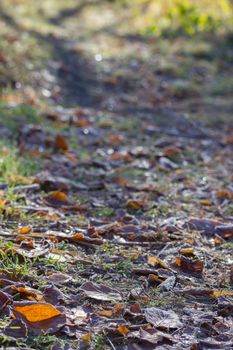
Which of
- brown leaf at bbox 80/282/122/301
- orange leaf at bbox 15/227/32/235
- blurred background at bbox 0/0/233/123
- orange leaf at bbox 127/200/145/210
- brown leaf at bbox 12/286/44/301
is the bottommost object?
blurred background at bbox 0/0/233/123

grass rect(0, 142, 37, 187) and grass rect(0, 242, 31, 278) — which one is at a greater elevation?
grass rect(0, 242, 31, 278)

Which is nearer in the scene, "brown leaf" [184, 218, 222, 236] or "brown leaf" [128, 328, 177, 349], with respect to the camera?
"brown leaf" [128, 328, 177, 349]

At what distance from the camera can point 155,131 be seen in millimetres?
A: 5617

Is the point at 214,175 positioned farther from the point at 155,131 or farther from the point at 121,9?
the point at 121,9

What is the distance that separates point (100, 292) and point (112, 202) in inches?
51.1

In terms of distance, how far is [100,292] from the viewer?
95.4 inches

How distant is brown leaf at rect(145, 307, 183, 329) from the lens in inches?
87.6

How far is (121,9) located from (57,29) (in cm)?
383

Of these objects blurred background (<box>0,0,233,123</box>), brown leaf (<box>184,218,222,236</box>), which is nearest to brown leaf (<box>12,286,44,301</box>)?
brown leaf (<box>184,218,222,236</box>)

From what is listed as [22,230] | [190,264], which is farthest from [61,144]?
[190,264]

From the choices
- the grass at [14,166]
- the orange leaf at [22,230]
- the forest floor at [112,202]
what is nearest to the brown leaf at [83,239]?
the forest floor at [112,202]

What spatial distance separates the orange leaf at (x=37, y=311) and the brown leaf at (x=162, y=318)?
0.32 metres

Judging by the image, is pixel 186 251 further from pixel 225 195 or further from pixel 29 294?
pixel 225 195

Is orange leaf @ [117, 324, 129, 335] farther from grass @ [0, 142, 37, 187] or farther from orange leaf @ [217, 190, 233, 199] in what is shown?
orange leaf @ [217, 190, 233, 199]
